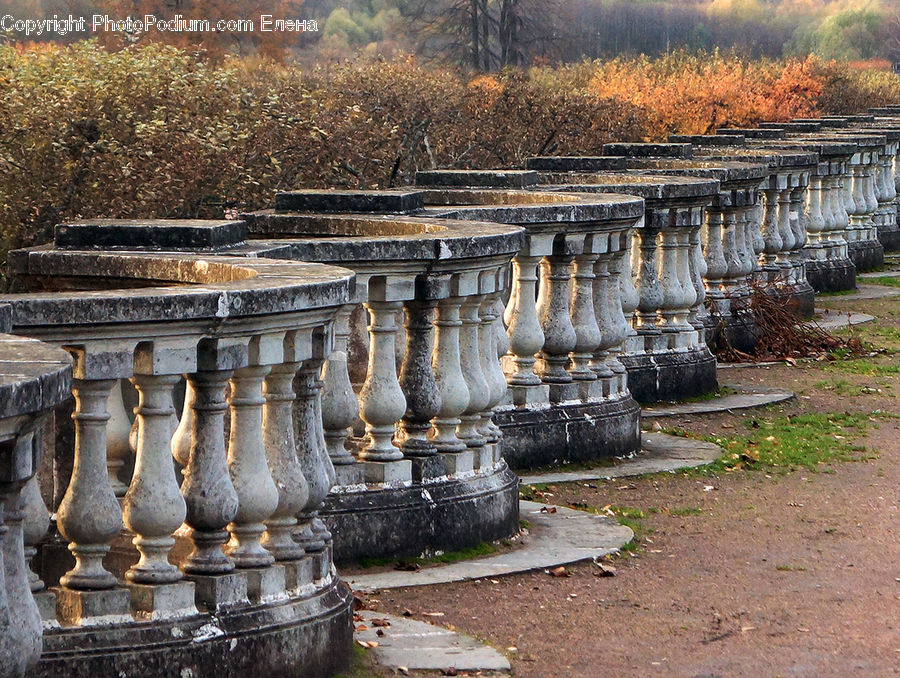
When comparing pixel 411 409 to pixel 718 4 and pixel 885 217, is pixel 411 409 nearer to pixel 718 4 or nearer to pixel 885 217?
pixel 885 217

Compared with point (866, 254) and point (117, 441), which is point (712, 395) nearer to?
point (117, 441)

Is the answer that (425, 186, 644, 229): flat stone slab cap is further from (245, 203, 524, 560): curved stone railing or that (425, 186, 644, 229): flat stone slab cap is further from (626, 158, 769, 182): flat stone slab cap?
(626, 158, 769, 182): flat stone slab cap

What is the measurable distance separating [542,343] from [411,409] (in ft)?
6.62

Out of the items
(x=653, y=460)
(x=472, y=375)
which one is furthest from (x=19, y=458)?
(x=653, y=460)

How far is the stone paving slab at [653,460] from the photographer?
30.5ft

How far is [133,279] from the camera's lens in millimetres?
6832

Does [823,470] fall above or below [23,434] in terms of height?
below

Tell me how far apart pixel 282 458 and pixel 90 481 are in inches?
30.2

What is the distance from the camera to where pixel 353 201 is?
909 centimetres

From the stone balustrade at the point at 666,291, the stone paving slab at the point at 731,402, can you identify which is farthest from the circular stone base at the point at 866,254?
the stone balustrade at the point at 666,291

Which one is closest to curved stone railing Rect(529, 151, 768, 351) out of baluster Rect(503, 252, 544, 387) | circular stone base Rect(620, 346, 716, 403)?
circular stone base Rect(620, 346, 716, 403)

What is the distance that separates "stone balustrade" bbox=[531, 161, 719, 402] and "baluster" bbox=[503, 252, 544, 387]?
2253 millimetres

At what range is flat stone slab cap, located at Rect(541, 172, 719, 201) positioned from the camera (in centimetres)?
1154

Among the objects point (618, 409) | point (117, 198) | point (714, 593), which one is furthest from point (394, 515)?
point (117, 198)
